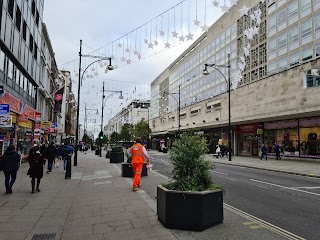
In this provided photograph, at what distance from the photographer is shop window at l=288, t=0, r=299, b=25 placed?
3686 cm

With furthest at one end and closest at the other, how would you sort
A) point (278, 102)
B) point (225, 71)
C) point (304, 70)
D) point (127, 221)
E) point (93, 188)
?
point (225, 71) < point (278, 102) < point (304, 70) < point (93, 188) < point (127, 221)

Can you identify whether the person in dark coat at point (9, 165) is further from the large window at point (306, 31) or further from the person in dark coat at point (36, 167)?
the large window at point (306, 31)

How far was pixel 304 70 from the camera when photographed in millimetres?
26281

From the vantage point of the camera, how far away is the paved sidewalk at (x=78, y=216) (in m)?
5.39

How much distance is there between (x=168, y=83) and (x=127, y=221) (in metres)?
80.9

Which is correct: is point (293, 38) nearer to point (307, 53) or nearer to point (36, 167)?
point (307, 53)

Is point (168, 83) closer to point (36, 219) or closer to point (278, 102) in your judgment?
point (278, 102)

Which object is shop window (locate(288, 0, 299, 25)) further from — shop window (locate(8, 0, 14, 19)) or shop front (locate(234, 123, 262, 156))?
shop window (locate(8, 0, 14, 19))

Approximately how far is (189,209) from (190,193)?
0.96ft

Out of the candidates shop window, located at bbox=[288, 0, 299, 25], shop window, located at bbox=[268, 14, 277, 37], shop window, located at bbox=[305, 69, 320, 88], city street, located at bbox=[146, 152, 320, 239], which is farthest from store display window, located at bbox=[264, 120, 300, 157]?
city street, located at bbox=[146, 152, 320, 239]

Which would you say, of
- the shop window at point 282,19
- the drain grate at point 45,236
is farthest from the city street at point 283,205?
the shop window at point 282,19

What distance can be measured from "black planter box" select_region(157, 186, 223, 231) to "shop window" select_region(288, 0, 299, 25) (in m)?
37.8

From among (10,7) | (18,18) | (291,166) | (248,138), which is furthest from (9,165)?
(248,138)

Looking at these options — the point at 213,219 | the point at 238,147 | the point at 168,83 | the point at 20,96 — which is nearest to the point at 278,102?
the point at 238,147
